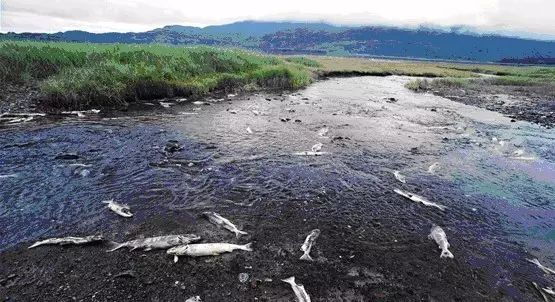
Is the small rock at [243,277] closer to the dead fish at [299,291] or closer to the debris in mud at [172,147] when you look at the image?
the dead fish at [299,291]

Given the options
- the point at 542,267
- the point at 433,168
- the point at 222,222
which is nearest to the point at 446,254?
the point at 542,267

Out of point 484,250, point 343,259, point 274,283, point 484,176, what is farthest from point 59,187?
point 484,176

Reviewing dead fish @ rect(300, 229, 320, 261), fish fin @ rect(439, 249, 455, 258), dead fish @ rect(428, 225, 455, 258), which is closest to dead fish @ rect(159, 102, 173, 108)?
dead fish @ rect(300, 229, 320, 261)

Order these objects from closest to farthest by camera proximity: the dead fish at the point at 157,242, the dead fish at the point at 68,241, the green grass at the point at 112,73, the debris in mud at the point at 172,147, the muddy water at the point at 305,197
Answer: the muddy water at the point at 305,197, the dead fish at the point at 68,241, the dead fish at the point at 157,242, the debris in mud at the point at 172,147, the green grass at the point at 112,73

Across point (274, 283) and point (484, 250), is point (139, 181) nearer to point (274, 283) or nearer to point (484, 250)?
point (274, 283)

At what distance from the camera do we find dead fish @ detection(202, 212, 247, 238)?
10.3 metres

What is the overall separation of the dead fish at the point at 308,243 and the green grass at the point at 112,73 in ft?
64.5

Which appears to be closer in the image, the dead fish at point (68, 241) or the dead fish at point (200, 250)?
the dead fish at point (200, 250)

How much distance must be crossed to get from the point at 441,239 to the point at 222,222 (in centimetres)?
645

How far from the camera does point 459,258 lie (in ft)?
32.1

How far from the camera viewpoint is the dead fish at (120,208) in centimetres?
1094

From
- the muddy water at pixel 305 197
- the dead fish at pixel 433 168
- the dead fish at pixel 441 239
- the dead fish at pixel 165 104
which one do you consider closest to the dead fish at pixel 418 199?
the muddy water at pixel 305 197

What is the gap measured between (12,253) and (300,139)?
1452cm

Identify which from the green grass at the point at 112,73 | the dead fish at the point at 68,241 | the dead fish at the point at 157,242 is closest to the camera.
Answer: the dead fish at the point at 68,241
